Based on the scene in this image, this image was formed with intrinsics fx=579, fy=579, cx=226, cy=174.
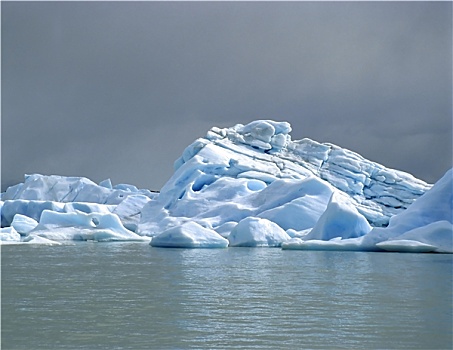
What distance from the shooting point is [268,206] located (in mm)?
25016

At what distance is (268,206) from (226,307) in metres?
17.8

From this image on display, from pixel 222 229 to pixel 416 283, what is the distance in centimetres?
1512

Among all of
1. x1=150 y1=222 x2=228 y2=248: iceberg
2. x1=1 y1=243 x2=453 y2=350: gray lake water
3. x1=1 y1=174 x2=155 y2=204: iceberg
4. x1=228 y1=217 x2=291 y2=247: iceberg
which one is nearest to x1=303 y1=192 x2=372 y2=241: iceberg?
x1=228 y1=217 x2=291 y2=247: iceberg

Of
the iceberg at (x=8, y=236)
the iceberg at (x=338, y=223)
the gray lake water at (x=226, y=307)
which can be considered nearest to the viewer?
the gray lake water at (x=226, y=307)

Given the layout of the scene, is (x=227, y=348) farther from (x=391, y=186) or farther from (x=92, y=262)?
(x=391, y=186)

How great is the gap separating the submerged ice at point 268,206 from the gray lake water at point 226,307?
5.97 m

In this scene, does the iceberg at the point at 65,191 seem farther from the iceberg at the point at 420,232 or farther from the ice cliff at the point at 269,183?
the iceberg at the point at 420,232

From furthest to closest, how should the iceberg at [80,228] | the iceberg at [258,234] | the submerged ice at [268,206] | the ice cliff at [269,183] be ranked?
the iceberg at [80,228] → the ice cliff at [269,183] → the iceberg at [258,234] → the submerged ice at [268,206]

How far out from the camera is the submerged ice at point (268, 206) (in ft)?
58.8

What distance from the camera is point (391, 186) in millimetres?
32031

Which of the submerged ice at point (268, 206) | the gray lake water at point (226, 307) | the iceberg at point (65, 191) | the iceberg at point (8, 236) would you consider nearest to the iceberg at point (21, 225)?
the submerged ice at point (268, 206)

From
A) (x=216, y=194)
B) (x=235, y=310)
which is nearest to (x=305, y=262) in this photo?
(x=235, y=310)

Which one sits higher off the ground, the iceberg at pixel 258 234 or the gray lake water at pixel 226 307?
the iceberg at pixel 258 234

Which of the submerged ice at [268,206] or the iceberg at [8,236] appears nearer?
the submerged ice at [268,206]
